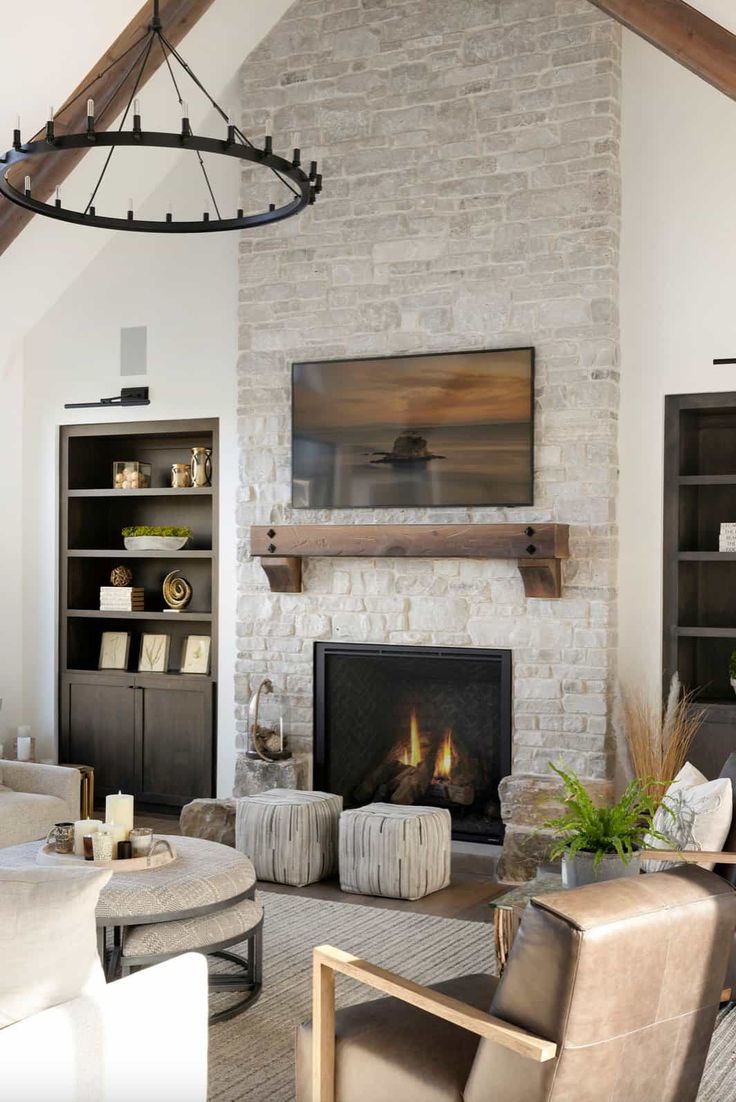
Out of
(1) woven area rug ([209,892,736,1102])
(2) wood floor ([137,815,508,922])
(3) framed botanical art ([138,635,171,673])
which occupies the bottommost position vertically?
(2) wood floor ([137,815,508,922])

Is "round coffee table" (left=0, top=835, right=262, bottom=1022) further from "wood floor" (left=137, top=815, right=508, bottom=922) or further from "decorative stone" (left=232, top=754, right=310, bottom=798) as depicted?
"decorative stone" (left=232, top=754, right=310, bottom=798)

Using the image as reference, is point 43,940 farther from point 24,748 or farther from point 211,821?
point 24,748

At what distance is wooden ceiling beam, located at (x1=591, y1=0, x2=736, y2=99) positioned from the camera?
5285mm

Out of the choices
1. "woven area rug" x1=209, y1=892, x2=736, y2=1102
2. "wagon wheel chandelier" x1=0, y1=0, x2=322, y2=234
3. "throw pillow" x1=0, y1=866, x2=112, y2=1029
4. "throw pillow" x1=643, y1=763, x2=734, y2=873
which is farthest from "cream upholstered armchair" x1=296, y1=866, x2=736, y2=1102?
"wagon wheel chandelier" x1=0, y1=0, x2=322, y2=234

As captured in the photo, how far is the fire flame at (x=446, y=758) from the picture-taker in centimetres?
652

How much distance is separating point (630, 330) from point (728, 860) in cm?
299

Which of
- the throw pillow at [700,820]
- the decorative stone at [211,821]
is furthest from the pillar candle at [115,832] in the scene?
the decorative stone at [211,821]

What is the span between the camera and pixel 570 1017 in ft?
7.94

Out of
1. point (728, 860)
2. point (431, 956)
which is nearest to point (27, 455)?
point (431, 956)

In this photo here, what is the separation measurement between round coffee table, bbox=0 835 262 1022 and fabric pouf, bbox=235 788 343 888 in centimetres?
132

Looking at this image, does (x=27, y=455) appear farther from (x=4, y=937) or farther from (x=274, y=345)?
(x=4, y=937)

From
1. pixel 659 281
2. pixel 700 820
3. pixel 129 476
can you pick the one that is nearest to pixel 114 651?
pixel 129 476

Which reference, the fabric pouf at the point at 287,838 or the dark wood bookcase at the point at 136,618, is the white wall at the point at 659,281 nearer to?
the fabric pouf at the point at 287,838

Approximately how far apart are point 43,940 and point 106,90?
506 cm
